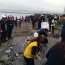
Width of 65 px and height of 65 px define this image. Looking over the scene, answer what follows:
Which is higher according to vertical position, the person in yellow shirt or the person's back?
the person's back

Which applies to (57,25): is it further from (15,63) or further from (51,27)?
(15,63)

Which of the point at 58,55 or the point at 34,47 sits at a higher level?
the point at 58,55

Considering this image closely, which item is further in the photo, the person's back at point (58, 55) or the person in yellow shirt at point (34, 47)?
the person in yellow shirt at point (34, 47)

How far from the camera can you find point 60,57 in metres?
4.20

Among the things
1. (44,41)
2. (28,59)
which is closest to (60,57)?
(44,41)

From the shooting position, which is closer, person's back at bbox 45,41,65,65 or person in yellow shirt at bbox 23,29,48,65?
person's back at bbox 45,41,65,65

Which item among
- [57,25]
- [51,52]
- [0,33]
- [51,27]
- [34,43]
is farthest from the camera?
[57,25]

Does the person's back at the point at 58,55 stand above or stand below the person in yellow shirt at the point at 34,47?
above

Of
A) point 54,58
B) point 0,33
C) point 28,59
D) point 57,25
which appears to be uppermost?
point 54,58

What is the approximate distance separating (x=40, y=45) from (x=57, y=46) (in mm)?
3155

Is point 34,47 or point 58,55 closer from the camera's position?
point 58,55

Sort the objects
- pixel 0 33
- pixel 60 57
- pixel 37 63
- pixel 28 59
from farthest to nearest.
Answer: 1. pixel 0 33
2. pixel 37 63
3. pixel 28 59
4. pixel 60 57

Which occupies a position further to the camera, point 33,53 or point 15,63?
point 15,63

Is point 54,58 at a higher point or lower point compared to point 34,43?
higher
